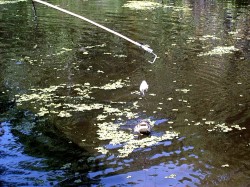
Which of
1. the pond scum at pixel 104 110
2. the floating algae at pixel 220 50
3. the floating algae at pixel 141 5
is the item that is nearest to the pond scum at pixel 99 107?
the pond scum at pixel 104 110

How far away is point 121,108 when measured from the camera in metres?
12.1

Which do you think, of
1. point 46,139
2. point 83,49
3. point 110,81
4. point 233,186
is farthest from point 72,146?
point 83,49

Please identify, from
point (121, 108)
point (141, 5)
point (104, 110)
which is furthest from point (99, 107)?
point (141, 5)

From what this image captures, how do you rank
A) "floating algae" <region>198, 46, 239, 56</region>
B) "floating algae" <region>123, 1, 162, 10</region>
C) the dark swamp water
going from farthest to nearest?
"floating algae" <region>123, 1, 162, 10</region> → "floating algae" <region>198, 46, 239, 56</region> → the dark swamp water

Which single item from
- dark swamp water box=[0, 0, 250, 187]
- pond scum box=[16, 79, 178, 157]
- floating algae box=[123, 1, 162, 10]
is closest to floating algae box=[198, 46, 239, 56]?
dark swamp water box=[0, 0, 250, 187]

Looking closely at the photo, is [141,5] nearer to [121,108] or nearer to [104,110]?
[121,108]

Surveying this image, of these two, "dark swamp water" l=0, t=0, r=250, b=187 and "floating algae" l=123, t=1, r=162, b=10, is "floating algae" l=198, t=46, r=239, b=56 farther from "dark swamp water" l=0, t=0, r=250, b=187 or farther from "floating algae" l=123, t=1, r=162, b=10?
"floating algae" l=123, t=1, r=162, b=10

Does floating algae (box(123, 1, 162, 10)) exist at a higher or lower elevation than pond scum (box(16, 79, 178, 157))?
higher

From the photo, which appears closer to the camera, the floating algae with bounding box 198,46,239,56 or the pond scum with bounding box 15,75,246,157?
the pond scum with bounding box 15,75,246,157

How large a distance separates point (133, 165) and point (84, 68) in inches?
313

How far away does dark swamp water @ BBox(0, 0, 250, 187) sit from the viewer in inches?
346

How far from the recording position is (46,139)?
33.2ft

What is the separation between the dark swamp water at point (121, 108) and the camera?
8781mm

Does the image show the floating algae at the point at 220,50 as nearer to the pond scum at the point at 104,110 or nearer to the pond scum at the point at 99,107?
the pond scum at the point at 104,110
